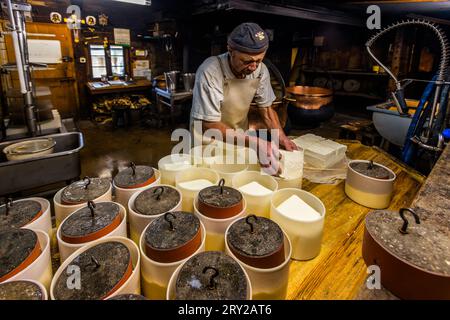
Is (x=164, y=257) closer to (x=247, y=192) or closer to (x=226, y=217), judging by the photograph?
(x=226, y=217)

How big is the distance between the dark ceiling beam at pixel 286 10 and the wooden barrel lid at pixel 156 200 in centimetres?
462

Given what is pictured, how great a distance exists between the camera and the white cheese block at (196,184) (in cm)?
137

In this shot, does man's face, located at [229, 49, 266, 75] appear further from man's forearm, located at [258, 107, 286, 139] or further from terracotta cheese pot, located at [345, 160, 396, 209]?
terracotta cheese pot, located at [345, 160, 396, 209]

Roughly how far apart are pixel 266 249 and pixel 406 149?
214 cm

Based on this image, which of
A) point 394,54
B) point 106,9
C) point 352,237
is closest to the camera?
point 352,237

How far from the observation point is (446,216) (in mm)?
1010

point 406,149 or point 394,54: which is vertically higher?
point 394,54

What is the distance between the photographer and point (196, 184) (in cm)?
143

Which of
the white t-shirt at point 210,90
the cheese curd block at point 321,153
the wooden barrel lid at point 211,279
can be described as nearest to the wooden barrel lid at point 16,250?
the wooden barrel lid at point 211,279

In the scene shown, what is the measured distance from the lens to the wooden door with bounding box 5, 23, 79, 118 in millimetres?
7211

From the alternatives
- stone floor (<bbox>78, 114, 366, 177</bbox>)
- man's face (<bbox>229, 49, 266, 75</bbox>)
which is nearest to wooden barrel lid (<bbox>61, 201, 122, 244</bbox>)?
man's face (<bbox>229, 49, 266, 75</bbox>)

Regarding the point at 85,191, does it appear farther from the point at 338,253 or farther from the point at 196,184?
the point at 338,253

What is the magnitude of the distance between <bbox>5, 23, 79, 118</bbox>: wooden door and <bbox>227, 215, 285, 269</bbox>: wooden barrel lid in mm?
8251
